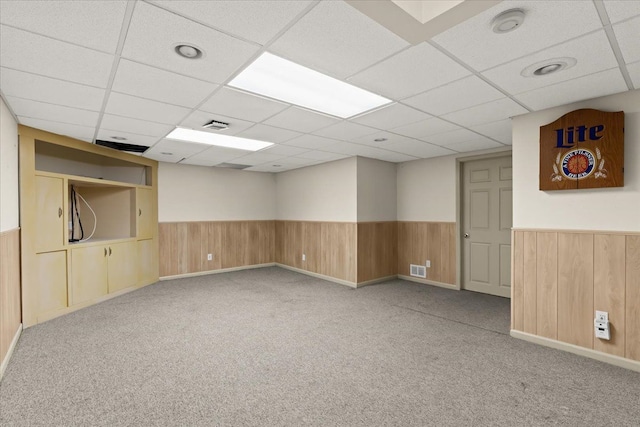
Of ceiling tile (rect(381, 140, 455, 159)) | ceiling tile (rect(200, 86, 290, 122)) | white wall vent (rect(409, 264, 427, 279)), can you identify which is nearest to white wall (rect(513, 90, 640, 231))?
ceiling tile (rect(381, 140, 455, 159))

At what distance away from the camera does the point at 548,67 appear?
2252 millimetres

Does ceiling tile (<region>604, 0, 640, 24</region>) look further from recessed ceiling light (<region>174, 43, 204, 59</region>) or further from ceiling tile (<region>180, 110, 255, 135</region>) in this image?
ceiling tile (<region>180, 110, 255, 135</region>)

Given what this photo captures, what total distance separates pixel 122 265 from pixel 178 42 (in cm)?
450

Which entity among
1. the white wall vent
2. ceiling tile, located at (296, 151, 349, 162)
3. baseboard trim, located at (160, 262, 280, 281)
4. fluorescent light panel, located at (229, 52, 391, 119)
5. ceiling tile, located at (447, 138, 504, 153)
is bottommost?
baseboard trim, located at (160, 262, 280, 281)

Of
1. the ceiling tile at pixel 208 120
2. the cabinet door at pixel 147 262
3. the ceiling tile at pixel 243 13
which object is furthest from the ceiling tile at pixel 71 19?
the cabinet door at pixel 147 262

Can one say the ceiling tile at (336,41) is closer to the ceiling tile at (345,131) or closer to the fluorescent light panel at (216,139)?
the ceiling tile at (345,131)

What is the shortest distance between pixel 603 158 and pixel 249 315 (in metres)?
4.07

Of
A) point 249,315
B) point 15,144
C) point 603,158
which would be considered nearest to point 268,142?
point 249,315

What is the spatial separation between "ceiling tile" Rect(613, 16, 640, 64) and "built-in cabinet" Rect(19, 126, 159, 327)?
17.8ft

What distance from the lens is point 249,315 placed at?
4.11m

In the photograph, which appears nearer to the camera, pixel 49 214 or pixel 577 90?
pixel 577 90

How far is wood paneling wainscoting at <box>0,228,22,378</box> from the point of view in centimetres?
279

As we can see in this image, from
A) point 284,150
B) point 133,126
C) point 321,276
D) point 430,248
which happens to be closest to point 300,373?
point 133,126

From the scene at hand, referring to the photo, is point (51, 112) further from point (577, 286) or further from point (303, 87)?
point (577, 286)
